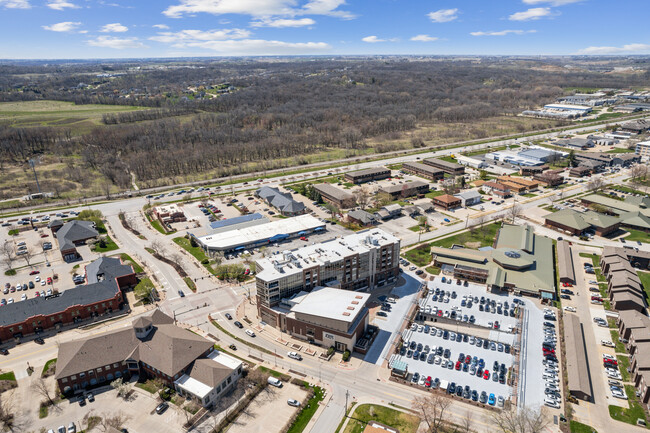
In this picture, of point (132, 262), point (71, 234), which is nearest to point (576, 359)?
point (132, 262)

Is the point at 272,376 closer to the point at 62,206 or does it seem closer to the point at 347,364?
the point at 347,364

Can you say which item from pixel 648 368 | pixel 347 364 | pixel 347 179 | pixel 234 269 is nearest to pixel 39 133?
pixel 347 179

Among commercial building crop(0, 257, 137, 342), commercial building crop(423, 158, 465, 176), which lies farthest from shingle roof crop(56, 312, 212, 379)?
commercial building crop(423, 158, 465, 176)

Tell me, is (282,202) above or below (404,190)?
below

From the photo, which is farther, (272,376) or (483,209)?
(483,209)

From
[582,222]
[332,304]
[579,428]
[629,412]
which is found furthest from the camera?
[582,222]

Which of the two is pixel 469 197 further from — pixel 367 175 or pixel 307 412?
pixel 307 412
